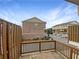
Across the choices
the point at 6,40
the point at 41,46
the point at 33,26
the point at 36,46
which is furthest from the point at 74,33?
the point at 6,40

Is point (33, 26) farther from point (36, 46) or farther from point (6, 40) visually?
point (6, 40)

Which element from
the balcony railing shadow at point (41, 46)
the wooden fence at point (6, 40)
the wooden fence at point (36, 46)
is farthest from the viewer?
the wooden fence at point (36, 46)

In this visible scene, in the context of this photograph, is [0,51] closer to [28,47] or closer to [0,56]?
[0,56]

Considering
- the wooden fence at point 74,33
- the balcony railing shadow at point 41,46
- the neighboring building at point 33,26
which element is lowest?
the balcony railing shadow at point 41,46

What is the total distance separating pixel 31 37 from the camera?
12.4m

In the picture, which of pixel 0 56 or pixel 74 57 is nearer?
pixel 0 56

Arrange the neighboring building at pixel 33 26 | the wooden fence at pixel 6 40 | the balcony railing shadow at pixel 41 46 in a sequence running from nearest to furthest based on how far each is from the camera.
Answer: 1. the wooden fence at pixel 6 40
2. the balcony railing shadow at pixel 41 46
3. the neighboring building at pixel 33 26

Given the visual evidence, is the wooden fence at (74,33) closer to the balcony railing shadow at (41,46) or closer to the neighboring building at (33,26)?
the balcony railing shadow at (41,46)

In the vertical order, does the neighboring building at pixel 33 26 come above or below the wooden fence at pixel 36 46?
above

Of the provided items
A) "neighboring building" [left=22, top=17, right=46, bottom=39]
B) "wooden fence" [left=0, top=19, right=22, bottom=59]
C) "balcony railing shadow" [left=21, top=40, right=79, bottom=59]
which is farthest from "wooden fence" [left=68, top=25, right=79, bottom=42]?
"wooden fence" [left=0, top=19, right=22, bottom=59]

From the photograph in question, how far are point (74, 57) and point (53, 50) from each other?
3.01 metres

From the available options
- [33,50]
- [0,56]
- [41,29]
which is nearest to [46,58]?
[33,50]


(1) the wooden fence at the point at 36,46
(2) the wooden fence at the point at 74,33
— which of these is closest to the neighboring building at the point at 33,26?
(2) the wooden fence at the point at 74,33

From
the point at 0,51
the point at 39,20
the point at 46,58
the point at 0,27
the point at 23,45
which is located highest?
the point at 39,20
